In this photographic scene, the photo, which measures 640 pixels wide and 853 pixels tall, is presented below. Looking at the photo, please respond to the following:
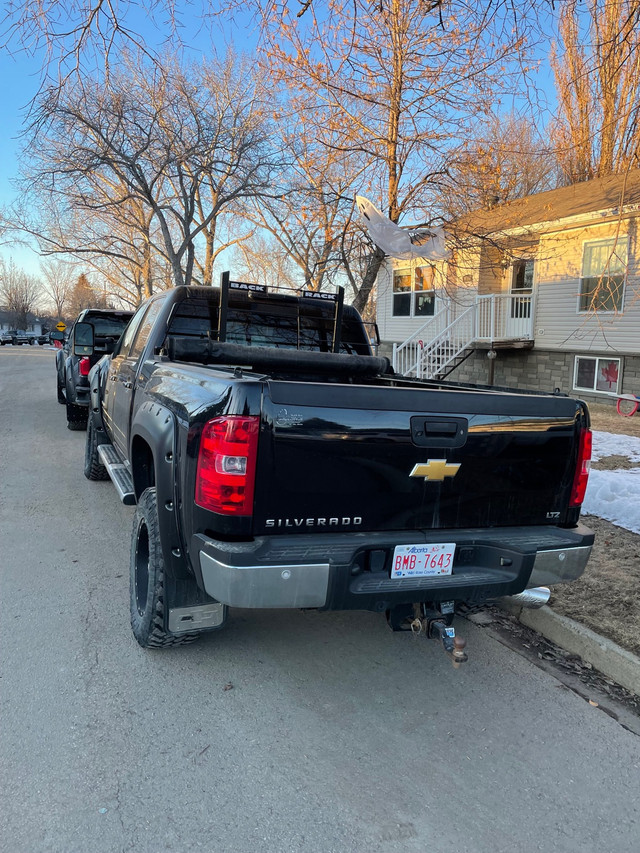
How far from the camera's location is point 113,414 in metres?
5.54

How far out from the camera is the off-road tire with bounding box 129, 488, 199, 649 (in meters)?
3.21

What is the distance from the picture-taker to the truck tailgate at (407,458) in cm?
258

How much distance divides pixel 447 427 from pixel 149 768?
1.90 metres

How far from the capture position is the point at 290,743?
108 inches

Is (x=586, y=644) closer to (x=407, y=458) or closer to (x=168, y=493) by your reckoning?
(x=407, y=458)

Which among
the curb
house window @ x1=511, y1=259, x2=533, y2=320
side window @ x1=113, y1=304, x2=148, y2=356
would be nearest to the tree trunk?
house window @ x1=511, y1=259, x2=533, y2=320

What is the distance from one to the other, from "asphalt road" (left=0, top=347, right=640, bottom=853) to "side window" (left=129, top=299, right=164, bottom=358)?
1.99 metres

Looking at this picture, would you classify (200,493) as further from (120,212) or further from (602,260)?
(120,212)

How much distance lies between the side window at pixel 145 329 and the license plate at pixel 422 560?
9.72 ft

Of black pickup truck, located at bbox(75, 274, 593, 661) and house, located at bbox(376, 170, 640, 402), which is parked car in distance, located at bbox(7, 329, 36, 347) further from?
black pickup truck, located at bbox(75, 274, 593, 661)

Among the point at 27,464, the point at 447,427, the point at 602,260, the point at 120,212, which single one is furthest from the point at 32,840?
the point at 120,212

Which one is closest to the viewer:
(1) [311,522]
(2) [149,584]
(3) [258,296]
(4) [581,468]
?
(1) [311,522]

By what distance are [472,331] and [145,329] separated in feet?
41.3

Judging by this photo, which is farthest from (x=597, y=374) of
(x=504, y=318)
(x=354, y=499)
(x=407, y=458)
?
(x=354, y=499)
